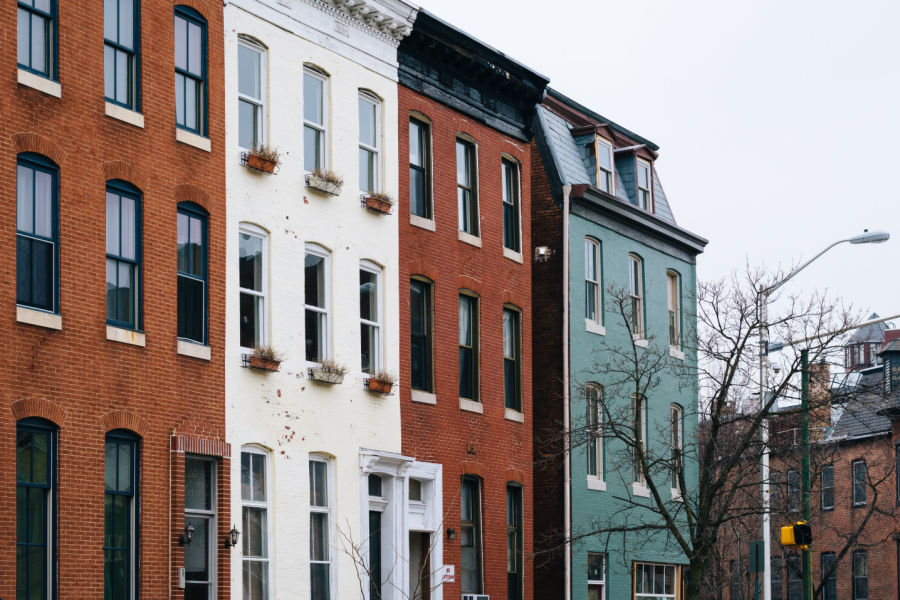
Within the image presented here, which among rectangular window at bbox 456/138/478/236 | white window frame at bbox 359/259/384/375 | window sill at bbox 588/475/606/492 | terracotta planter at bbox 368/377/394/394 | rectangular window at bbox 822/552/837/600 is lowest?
rectangular window at bbox 822/552/837/600

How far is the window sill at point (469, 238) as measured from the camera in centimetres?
3080

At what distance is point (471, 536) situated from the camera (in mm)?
30844

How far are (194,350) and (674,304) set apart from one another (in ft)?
66.0

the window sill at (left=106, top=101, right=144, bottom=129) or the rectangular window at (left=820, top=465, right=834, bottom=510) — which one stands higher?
the window sill at (left=106, top=101, right=144, bottom=129)

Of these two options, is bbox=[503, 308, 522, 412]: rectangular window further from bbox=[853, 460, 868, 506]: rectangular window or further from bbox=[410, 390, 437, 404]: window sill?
bbox=[853, 460, 868, 506]: rectangular window

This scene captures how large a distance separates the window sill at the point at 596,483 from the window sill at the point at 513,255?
223 inches

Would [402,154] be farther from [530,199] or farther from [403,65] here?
[530,199]

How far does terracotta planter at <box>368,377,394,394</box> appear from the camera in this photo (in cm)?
2722

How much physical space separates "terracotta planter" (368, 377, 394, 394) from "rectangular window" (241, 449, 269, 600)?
3.25 metres

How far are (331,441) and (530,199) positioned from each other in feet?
34.3

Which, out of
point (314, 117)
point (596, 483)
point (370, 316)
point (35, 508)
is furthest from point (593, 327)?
point (35, 508)

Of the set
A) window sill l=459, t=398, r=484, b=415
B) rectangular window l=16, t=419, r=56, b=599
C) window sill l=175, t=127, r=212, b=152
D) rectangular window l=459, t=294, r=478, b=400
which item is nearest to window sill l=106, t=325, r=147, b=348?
rectangular window l=16, t=419, r=56, b=599

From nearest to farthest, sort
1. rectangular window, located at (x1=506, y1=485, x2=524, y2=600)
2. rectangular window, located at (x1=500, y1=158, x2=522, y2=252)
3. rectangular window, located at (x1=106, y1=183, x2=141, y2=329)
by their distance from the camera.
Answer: rectangular window, located at (x1=106, y1=183, x2=141, y2=329)
rectangular window, located at (x1=506, y1=485, x2=524, y2=600)
rectangular window, located at (x1=500, y1=158, x2=522, y2=252)

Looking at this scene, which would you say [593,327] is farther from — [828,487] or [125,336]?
[828,487]
